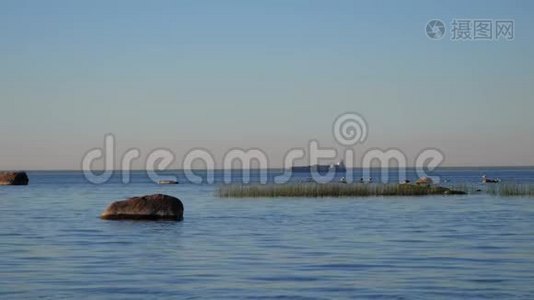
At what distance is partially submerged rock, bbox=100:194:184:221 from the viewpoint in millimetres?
43312

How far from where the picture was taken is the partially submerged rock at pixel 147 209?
4331 centimetres

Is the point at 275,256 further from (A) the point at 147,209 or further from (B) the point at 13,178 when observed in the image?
(B) the point at 13,178

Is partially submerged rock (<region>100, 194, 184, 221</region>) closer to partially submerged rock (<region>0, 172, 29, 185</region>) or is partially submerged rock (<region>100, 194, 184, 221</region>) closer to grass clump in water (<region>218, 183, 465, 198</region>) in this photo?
grass clump in water (<region>218, 183, 465, 198</region>)

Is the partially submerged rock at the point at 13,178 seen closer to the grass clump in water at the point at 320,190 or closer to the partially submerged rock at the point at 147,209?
the grass clump in water at the point at 320,190

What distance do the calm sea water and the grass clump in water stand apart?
15.9 meters

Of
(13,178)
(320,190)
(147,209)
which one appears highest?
(13,178)

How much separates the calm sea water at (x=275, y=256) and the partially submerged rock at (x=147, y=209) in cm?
72

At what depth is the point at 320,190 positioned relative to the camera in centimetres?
7012

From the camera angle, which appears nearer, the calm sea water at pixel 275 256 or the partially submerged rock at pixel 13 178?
the calm sea water at pixel 275 256

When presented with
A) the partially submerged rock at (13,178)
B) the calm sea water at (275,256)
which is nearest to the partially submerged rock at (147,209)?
the calm sea water at (275,256)

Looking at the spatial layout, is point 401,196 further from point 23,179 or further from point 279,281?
point 23,179

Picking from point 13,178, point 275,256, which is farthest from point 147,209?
point 13,178

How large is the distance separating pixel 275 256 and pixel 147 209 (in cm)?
1546

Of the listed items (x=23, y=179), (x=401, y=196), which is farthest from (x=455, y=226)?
(x=23, y=179)
